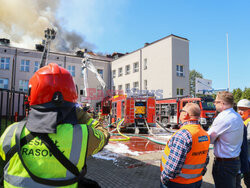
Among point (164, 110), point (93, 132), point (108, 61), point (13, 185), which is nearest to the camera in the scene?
point (13, 185)

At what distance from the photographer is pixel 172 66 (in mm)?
20703

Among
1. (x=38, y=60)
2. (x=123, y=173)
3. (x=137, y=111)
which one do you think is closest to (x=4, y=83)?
(x=38, y=60)

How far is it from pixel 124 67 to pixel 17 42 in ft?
51.7

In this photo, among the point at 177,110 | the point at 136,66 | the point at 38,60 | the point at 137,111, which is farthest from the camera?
the point at 38,60

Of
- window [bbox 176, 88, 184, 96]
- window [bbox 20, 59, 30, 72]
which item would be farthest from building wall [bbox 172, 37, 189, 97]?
window [bbox 20, 59, 30, 72]

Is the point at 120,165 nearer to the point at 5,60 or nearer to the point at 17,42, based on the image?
the point at 5,60

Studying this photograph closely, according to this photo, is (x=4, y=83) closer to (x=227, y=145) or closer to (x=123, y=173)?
(x=123, y=173)

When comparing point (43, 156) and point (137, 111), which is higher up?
point (43, 156)

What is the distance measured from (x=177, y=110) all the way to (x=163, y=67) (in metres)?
7.66

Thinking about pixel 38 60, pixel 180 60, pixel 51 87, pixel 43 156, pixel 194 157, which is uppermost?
pixel 38 60

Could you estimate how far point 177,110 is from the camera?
15219mm

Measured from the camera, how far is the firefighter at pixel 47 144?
1275mm

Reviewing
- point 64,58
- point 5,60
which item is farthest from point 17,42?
point 64,58

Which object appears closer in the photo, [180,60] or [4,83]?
[180,60]
